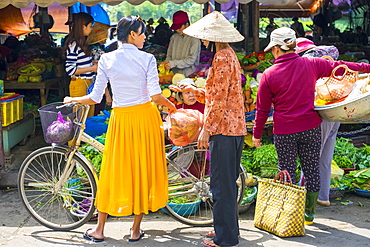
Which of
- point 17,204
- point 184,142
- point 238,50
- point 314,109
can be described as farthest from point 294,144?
point 238,50

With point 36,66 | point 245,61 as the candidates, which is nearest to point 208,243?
point 245,61

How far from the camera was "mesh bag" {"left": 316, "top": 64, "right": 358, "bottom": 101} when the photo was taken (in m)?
4.57

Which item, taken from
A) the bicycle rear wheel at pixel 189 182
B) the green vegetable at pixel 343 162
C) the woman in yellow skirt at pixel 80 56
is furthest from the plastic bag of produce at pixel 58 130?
the green vegetable at pixel 343 162

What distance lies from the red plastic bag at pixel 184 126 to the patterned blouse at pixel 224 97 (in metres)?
0.38

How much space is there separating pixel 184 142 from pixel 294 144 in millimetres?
1054

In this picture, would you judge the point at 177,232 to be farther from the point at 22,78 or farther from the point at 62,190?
the point at 22,78

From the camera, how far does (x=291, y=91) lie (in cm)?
438

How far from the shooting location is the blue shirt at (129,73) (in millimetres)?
4094

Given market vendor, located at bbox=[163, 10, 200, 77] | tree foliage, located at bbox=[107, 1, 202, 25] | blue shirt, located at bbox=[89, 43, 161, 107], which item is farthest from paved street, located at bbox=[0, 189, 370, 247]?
tree foliage, located at bbox=[107, 1, 202, 25]

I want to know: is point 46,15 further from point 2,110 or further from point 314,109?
point 314,109

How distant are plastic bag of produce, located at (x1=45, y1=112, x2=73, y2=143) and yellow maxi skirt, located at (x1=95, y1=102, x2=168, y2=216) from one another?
399 mm

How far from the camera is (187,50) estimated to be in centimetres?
681

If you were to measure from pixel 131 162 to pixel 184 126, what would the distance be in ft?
1.91

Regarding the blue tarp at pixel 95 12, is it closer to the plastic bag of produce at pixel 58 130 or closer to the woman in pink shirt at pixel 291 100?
the plastic bag of produce at pixel 58 130
